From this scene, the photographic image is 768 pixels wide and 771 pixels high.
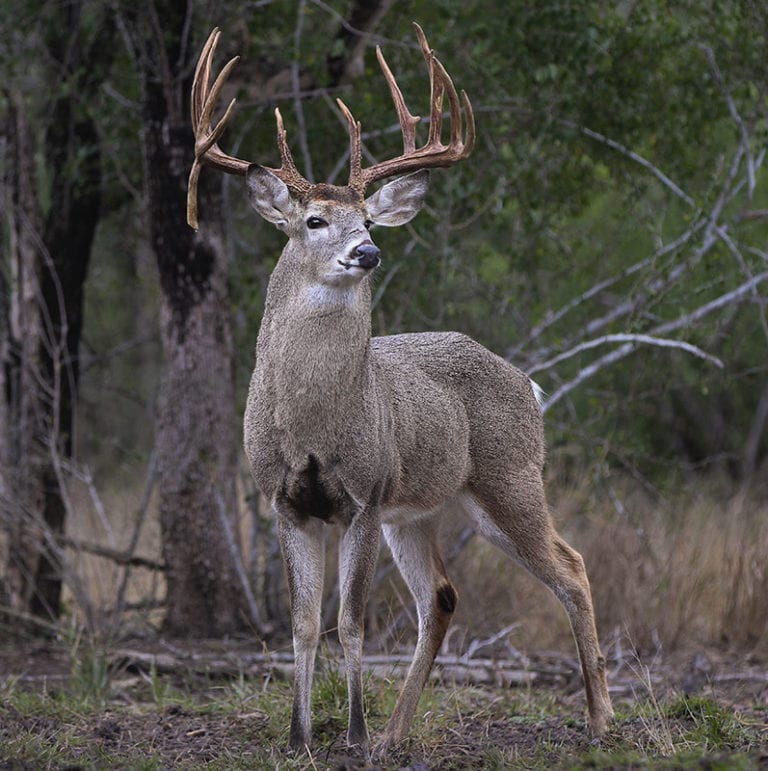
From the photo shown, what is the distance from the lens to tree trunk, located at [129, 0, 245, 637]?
8.51 m

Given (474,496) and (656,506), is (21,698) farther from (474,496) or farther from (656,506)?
(656,506)

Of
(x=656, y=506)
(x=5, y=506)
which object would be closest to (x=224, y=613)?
(x=5, y=506)

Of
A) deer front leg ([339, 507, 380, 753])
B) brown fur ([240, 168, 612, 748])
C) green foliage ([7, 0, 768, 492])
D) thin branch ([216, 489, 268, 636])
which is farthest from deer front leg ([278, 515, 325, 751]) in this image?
green foliage ([7, 0, 768, 492])

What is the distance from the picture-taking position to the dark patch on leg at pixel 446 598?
622 cm

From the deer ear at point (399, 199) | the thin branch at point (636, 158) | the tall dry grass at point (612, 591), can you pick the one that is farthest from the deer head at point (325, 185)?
the tall dry grass at point (612, 591)

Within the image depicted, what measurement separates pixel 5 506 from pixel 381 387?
408 cm

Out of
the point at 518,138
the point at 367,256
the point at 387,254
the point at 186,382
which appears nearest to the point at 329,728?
the point at 367,256

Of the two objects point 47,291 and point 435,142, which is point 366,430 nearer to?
point 435,142

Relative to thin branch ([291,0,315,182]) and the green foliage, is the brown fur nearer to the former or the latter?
the green foliage

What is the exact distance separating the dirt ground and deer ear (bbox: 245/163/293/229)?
2.25 m

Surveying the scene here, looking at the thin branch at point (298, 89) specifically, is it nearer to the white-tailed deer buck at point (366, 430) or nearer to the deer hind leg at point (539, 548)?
the white-tailed deer buck at point (366, 430)

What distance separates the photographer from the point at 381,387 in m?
5.72

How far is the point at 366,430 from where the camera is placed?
5449 millimetres

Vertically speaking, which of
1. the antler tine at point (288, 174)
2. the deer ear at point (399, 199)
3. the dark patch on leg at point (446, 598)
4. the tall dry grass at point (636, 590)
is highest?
the antler tine at point (288, 174)
